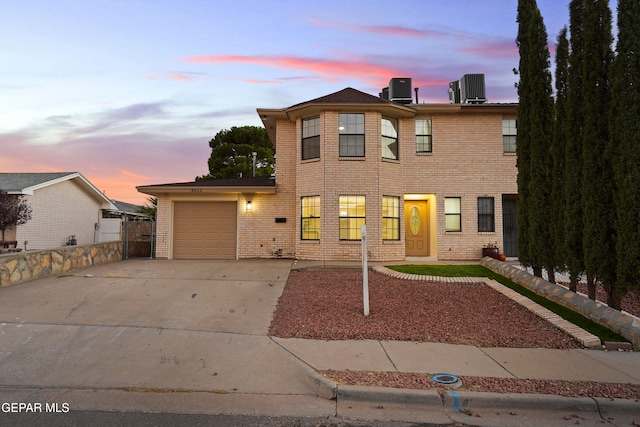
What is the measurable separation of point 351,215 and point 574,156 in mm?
7527

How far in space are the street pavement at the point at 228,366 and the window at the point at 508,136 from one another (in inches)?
430

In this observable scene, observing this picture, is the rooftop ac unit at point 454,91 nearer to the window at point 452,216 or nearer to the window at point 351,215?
the window at point 452,216

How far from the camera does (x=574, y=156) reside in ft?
24.3

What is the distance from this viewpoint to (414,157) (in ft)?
48.4

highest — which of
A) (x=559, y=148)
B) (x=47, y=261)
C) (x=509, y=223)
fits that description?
(x=559, y=148)

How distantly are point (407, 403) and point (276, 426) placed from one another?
1.37 meters

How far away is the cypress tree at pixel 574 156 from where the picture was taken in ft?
24.1

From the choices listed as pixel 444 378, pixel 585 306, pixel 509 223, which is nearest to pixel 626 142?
Result: pixel 585 306

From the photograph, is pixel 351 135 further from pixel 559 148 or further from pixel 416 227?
pixel 559 148

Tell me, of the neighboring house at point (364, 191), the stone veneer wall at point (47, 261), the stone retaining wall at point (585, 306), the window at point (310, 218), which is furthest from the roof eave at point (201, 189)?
the stone retaining wall at point (585, 306)

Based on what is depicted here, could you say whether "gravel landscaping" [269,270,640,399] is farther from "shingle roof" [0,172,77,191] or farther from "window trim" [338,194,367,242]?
"shingle roof" [0,172,77,191]

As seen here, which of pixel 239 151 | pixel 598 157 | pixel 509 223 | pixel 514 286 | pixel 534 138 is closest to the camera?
pixel 598 157

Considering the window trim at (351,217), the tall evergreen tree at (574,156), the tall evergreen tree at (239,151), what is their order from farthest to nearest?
the tall evergreen tree at (239,151), the window trim at (351,217), the tall evergreen tree at (574,156)

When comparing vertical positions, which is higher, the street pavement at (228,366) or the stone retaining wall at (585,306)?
the stone retaining wall at (585,306)
